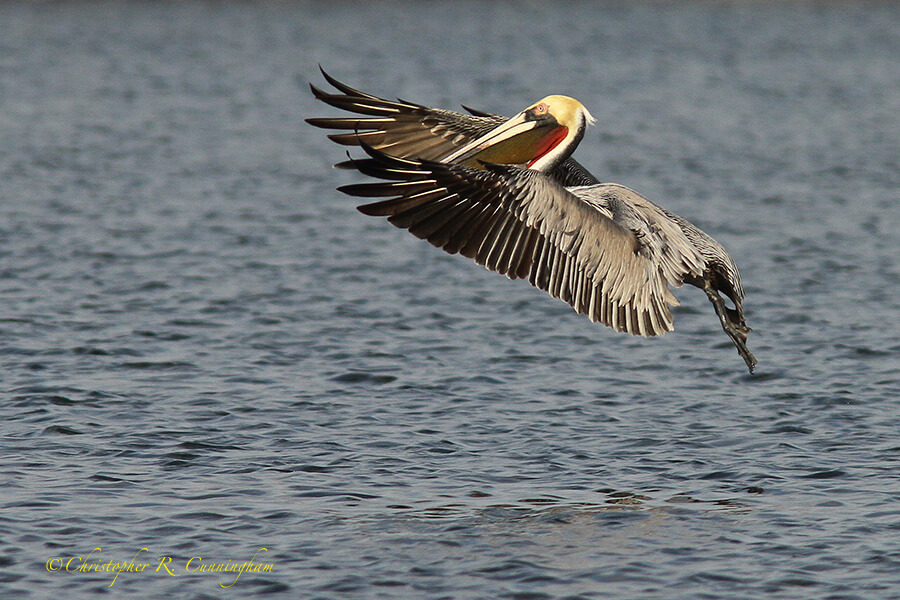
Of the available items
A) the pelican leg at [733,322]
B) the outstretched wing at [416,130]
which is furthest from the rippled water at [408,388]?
the outstretched wing at [416,130]

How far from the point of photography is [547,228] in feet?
30.7

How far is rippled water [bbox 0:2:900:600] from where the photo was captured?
331 inches

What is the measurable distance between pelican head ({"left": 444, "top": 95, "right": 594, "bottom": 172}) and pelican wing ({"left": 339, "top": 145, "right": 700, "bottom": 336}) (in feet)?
1.77

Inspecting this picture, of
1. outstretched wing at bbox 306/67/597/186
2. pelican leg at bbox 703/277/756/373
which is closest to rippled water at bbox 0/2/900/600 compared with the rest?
pelican leg at bbox 703/277/756/373

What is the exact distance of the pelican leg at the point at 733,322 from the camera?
10.0 m

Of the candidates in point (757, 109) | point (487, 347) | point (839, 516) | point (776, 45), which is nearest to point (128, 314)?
point (487, 347)

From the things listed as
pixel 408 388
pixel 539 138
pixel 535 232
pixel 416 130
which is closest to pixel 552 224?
pixel 535 232

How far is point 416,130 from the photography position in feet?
36.9

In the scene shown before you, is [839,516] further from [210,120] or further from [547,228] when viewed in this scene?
[210,120]

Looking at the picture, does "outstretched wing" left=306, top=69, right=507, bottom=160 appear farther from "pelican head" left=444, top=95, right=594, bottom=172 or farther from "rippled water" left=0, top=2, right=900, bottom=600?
"rippled water" left=0, top=2, right=900, bottom=600

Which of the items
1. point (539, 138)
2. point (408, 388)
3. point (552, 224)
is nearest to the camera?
point (552, 224)

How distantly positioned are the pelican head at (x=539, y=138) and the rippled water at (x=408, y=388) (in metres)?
2.35

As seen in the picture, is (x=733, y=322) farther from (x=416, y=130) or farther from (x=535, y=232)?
(x=416, y=130)

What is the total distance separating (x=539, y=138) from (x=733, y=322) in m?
2.07
